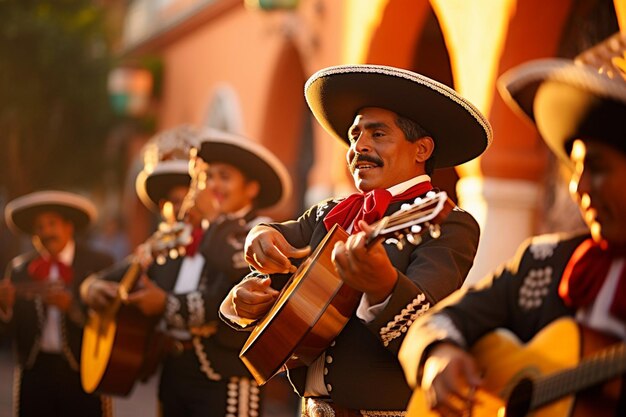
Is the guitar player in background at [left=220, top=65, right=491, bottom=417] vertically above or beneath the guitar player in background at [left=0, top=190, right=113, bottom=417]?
above

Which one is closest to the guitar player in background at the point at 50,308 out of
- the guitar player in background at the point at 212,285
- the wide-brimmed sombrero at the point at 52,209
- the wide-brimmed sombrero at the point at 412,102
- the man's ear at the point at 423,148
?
the wide-brimmed sombrero at the point at 52,209

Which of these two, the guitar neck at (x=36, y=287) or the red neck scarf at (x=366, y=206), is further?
the guitar neck at (x=36, y=287)

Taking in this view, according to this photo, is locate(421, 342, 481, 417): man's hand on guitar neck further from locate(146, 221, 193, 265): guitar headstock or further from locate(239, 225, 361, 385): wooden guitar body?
locate(146, 221, 193, 265): guitar headstock

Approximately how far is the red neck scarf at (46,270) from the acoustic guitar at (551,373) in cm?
495

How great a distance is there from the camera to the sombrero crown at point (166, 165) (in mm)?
6604

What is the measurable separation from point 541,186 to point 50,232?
318 centimetres

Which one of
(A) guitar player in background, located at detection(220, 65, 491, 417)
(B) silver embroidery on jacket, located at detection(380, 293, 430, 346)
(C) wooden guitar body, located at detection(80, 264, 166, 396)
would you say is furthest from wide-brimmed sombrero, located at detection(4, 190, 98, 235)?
(B) silver embroidery on jacket, located at detection(380, 293, 430, 346)

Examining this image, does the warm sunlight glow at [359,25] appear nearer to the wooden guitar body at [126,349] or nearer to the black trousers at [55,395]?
the black trousers at [55,395]

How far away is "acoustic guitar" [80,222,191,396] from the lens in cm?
584

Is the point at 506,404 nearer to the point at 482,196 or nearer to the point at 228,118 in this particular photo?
the point at 482,196

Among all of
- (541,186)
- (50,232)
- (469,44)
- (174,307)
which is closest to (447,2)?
(469,44)

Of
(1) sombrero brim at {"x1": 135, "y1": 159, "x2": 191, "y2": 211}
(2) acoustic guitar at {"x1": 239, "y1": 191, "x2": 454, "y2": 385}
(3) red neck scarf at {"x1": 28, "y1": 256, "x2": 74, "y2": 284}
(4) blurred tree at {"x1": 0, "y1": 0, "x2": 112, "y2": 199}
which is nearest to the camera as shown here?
(2) acoustic guitar at {"x1": 239, "y1": 191, "x2": 454, "y2": 385}

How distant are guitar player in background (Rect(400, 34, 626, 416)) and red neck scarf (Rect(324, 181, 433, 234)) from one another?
2.53 feet

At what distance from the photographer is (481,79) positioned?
24.9 feet
